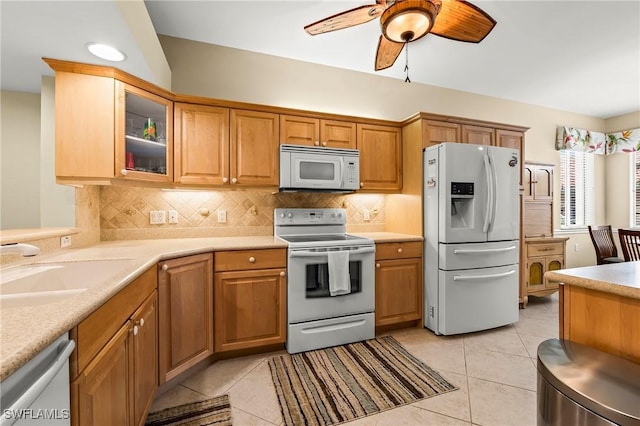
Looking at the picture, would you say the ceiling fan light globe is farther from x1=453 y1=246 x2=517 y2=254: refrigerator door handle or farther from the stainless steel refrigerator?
x1=453 y1=246 x2=517 y2=254: refrigerator door handle

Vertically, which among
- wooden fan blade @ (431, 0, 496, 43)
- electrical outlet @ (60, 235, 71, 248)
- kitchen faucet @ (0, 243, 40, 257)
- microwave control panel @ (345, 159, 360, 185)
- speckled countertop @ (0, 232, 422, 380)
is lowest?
speckled countertop @ (0, 232, 422, 380)

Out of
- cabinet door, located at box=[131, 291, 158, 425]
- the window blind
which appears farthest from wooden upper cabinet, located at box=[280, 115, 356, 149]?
the window blind

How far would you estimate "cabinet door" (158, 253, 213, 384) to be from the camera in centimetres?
171

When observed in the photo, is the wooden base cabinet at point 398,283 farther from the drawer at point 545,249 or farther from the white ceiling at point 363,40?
the white ceiling at point 363,40

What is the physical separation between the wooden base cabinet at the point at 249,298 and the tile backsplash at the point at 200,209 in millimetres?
657

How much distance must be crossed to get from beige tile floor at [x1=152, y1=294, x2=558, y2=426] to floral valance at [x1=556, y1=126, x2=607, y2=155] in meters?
3.27

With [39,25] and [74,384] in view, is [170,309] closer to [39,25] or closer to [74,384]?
[74,384]

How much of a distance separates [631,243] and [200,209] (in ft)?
14.5

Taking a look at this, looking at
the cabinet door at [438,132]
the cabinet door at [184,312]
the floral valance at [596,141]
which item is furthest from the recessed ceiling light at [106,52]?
the floral valance at [596,141]

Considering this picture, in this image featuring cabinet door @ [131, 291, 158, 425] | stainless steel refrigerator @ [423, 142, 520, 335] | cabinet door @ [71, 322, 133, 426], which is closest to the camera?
cabinet door @ [71, 322, 133, 426]

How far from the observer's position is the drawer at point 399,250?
2547 millimetres

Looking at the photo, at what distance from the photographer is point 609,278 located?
1.05 m

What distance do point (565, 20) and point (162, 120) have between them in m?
3.46

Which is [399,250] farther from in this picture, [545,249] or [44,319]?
[44,319]
